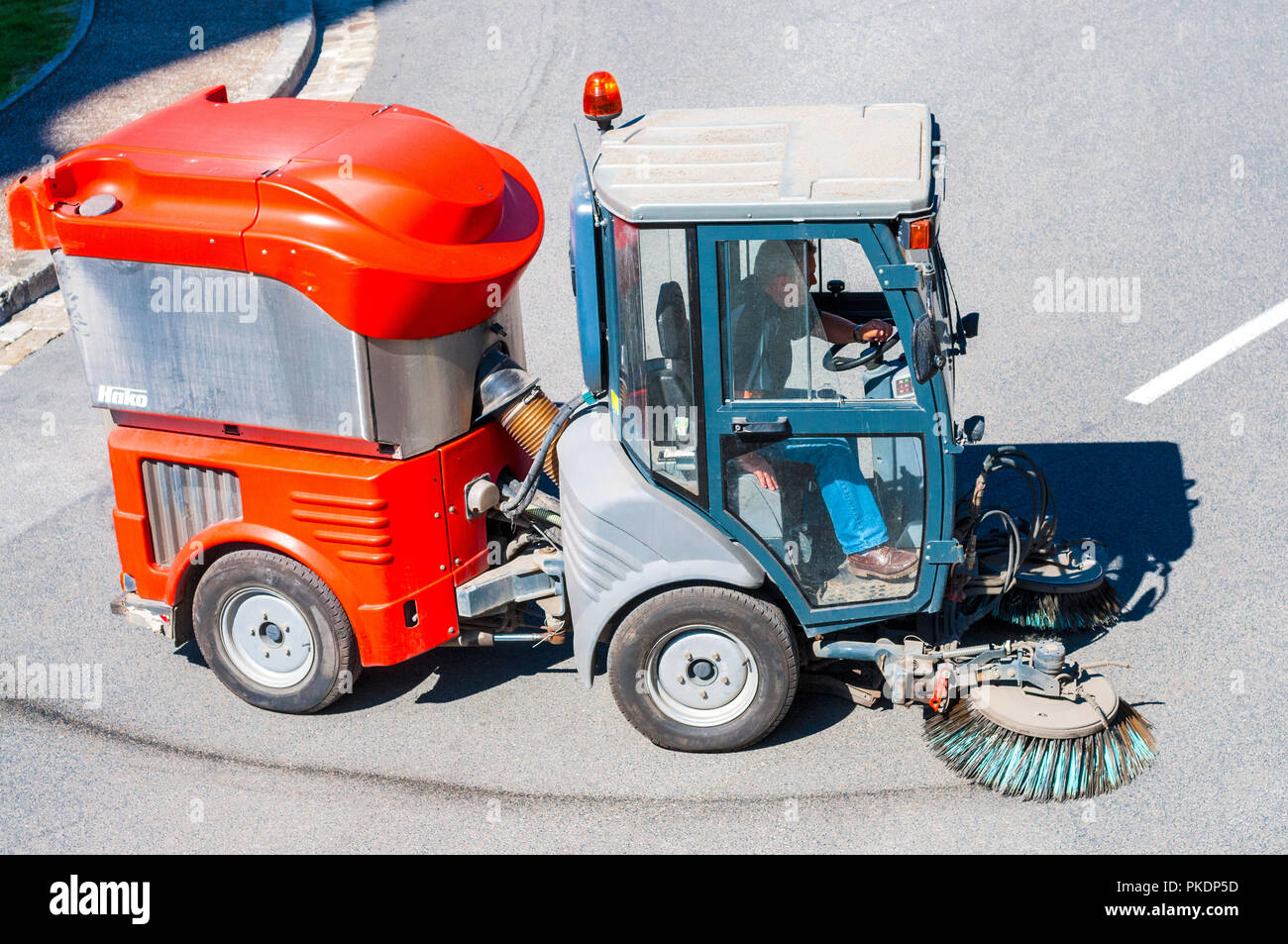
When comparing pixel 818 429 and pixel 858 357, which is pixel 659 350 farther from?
pixel 858 357

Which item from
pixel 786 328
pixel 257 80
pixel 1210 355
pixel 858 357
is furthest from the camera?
pixel 257 80

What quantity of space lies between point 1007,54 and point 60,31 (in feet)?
28.3

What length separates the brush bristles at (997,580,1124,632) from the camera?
5.63 m

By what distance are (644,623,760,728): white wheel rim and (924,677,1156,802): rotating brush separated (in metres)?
0.86

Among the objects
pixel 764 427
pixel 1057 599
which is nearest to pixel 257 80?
pixel 764 427

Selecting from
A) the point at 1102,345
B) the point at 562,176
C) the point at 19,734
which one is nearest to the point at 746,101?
the point at 562,176

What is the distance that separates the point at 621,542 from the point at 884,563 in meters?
0.99

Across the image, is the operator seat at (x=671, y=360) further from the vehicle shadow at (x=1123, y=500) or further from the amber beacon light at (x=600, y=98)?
the vehicle shadow at (x=1123, y=500)

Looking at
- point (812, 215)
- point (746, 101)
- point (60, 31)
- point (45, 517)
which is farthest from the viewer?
point (60, 31)

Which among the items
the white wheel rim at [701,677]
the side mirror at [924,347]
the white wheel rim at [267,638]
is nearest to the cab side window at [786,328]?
the side mirror at [924,347]

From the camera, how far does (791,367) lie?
15.1 feet

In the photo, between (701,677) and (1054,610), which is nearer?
(701,677)

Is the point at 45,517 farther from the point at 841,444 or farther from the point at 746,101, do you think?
the point at 746,101

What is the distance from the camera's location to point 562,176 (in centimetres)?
994
